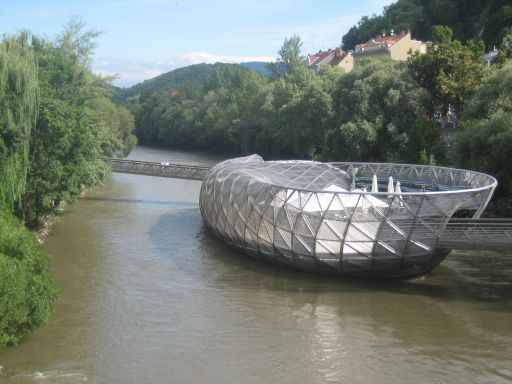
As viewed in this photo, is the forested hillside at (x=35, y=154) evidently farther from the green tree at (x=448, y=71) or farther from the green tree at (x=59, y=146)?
the green tree at (x=448, y=71)

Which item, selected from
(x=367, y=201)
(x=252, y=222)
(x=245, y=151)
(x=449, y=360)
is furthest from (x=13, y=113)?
(x=245, y=151)

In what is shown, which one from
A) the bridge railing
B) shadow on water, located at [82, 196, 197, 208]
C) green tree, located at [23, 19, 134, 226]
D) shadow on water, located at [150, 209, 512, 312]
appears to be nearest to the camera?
shadow on water, located at [150, 209, 512, 312]

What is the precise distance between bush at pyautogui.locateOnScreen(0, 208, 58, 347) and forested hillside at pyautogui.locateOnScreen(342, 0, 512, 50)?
183ft

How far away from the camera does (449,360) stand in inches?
643

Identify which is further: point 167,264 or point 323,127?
point 323,127

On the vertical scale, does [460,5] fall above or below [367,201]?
above

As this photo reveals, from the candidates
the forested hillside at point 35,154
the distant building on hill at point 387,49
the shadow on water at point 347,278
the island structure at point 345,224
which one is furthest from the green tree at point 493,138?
the distant building on hill at point 387,49

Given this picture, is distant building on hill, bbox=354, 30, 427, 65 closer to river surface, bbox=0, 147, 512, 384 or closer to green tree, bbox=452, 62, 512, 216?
green tree, bbox=452, 62, 512, 216

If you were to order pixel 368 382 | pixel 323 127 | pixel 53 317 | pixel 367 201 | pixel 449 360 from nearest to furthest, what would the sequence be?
pixel 368 382
pixel 449 360
pixel 53 317
pixel 367 201
pixel 323 127

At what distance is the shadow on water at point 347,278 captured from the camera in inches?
856

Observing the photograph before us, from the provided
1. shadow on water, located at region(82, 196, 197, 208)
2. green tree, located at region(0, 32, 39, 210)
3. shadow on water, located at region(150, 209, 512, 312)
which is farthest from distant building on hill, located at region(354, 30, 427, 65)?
green tree, located at region(0, 32, 39, 210)

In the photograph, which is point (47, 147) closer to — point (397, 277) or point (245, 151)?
point (397, 277)

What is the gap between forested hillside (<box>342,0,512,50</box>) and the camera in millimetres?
70188

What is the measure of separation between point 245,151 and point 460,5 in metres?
33.9
